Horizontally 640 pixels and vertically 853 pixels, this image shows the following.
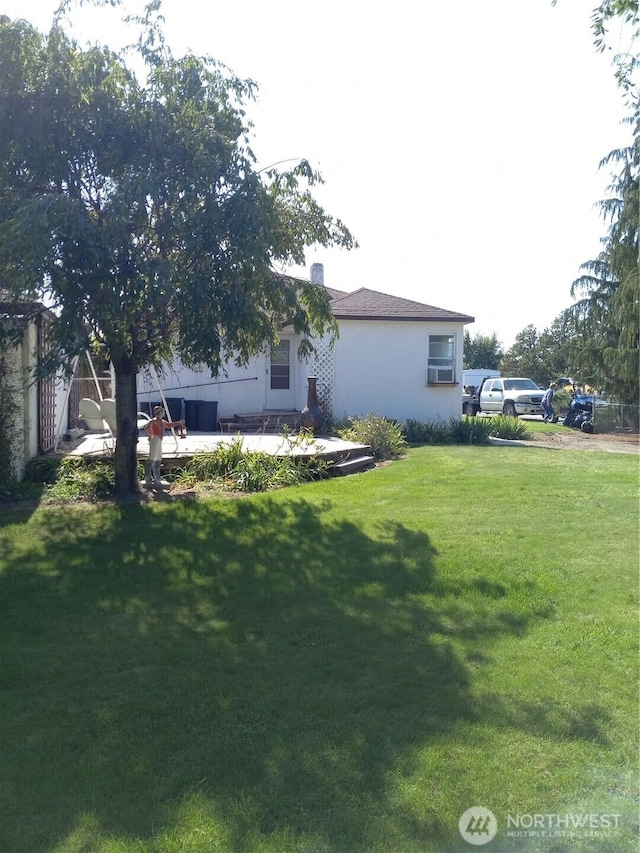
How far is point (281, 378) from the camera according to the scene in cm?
2041

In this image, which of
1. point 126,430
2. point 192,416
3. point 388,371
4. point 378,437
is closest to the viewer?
point 126,430

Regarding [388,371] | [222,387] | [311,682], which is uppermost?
[388,371]

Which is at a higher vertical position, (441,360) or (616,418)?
(441,360)

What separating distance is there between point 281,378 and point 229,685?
16212 mm

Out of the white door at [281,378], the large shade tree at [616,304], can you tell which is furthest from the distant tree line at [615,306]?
the white door at [281,378]

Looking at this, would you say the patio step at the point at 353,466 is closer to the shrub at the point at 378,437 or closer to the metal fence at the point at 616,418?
the shrub at the point at 378,437

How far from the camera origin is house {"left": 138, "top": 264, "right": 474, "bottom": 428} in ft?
64.2

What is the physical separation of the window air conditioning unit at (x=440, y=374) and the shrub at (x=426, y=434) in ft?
6.65

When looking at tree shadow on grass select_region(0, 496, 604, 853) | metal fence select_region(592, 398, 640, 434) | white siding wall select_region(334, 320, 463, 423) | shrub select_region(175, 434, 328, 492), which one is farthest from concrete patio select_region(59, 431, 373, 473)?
metal fence select_region(592, 398, 640, 434)

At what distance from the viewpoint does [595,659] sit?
489 centimetres

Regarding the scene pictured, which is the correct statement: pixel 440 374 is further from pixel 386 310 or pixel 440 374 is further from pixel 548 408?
pixel 548 408

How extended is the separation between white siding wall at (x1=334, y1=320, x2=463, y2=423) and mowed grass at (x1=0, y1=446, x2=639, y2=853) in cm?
1117

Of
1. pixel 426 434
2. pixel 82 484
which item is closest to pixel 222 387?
pixel 426 434

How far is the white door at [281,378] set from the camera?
20297mm
